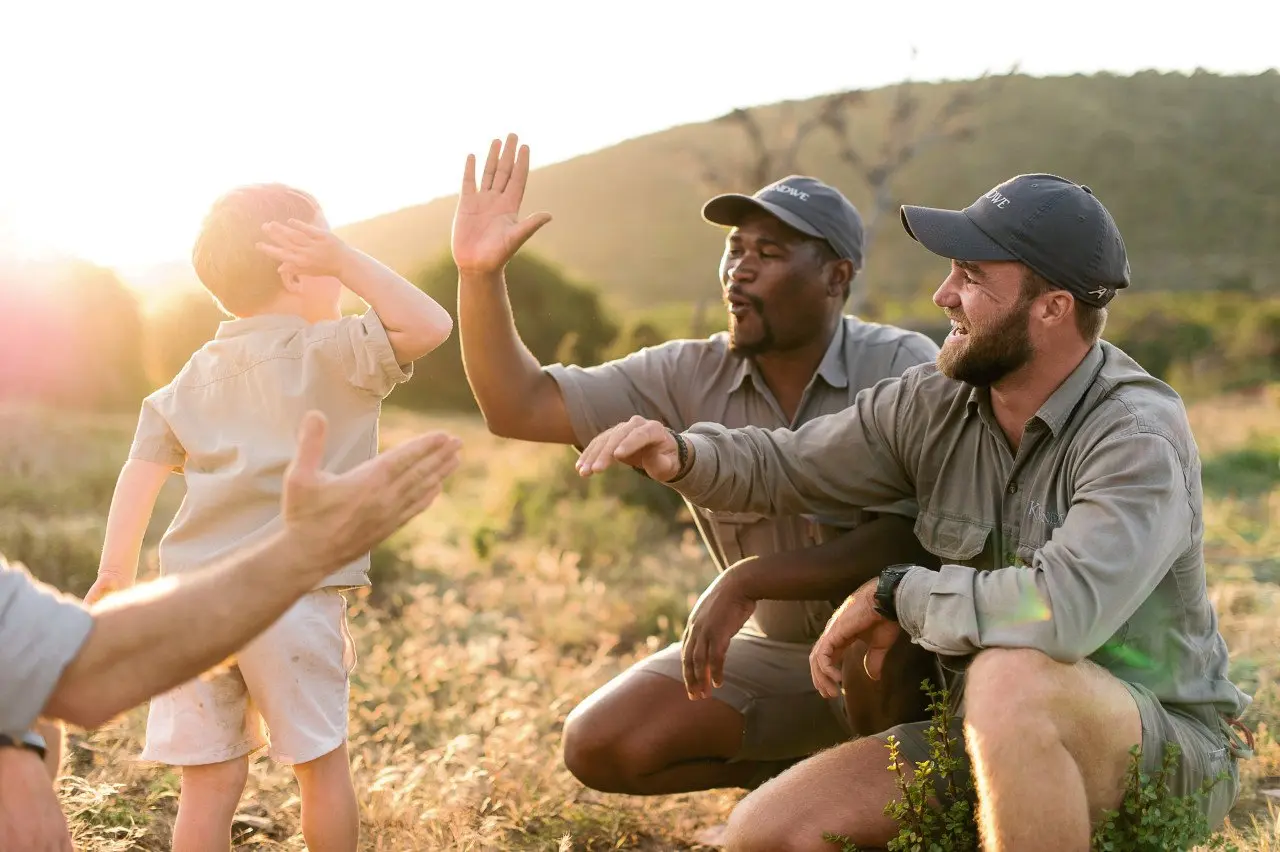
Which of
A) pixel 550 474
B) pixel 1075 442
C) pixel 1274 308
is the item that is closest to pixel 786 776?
pixel 1075 442

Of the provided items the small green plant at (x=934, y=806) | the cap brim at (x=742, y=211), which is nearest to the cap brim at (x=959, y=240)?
the cap brim at (x=742, y=211)

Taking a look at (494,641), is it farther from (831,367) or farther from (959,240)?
(959,240)

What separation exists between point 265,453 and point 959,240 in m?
1.88

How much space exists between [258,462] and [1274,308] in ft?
103

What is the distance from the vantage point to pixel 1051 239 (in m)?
3.26

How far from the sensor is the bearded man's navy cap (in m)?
3.26

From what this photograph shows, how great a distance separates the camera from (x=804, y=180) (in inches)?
181

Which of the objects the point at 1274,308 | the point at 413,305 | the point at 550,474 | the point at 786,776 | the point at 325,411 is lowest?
the point at 1274,308

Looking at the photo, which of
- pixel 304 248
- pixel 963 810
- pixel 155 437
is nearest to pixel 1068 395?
pixel 963 810

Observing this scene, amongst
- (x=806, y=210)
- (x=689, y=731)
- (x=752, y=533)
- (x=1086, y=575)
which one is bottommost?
(x=689, y=731)

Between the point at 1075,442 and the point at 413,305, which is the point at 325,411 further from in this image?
the point at 1075,442

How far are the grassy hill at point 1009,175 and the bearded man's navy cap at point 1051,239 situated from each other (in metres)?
49.8

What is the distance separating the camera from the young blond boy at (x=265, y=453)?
3.03 meters

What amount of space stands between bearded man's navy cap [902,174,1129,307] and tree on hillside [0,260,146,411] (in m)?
14.2
